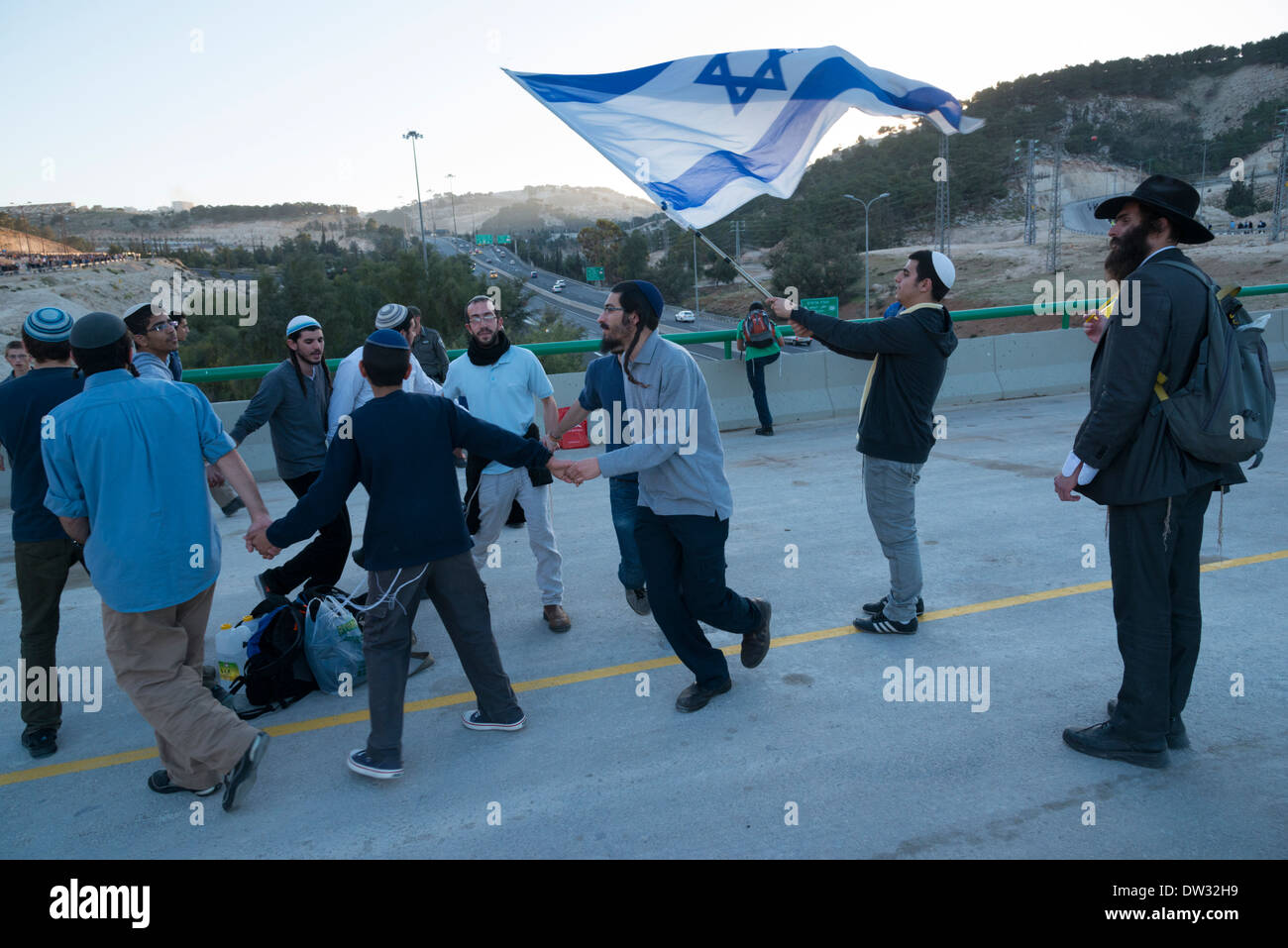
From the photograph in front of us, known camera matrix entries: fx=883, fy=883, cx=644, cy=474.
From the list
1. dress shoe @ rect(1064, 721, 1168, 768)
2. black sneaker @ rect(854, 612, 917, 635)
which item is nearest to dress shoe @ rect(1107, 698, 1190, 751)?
dress shoe @ rect(1064, 721, 1168, 768)

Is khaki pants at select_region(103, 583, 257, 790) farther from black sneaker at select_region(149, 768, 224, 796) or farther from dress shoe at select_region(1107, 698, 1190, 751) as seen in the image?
dress shoe at select_region(1107, 698, 1190, 751)

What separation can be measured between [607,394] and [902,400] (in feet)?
5.41

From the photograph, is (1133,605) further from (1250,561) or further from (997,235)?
(997,235)

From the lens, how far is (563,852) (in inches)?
127

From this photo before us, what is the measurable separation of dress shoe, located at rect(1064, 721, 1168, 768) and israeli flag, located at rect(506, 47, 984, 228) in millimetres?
3347

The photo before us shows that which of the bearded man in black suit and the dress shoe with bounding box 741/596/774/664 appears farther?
the dress shoe with bounding box 741/596/774/664

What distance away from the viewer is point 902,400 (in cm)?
489

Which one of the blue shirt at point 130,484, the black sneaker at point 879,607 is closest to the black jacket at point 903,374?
the black sneaker at point 879,607

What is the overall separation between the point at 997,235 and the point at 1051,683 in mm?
81285

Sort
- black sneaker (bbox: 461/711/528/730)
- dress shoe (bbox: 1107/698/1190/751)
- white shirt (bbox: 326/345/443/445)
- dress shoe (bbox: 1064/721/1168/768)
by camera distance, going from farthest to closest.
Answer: white shirt (bbox: 326/345/443/445) < black sneaker (bbox: 461/711/528/730) < dress shoe (bbox: 1107/698/1190/751) < dress shoe (bbox: 1064/721/1168/768)

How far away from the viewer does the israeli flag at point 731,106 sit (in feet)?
17.3

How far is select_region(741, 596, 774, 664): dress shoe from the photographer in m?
A: 4.49

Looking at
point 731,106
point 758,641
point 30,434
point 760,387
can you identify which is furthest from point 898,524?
point 760,387
